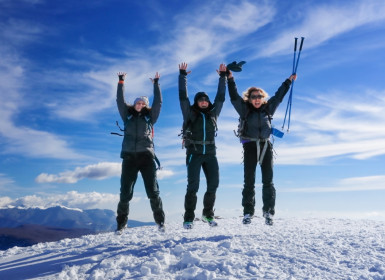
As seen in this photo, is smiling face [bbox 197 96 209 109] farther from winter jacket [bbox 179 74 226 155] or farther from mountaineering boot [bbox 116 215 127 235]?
mountaineering boot [bbox 116 215 127 235]

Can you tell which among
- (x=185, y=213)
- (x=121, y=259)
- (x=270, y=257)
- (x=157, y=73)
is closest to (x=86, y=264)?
(x=121, y=259)

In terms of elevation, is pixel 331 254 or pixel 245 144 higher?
pixel 245 144

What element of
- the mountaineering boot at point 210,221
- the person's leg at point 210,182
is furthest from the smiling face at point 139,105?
the mountaineering boot at point 210,221

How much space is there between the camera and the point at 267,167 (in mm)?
8320

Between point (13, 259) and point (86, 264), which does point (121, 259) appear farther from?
point (13, 259)

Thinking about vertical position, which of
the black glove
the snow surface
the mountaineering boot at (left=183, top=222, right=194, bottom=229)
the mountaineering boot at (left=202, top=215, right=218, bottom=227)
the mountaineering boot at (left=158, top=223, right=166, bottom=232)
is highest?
the black glove

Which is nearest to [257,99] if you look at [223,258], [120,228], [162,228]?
[162,228]

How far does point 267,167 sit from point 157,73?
3.57m

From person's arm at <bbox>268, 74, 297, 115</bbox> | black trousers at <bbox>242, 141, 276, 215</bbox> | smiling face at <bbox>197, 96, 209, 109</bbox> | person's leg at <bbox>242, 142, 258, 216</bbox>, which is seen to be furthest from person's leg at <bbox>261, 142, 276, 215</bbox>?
smiling face at <bbox>197, 96, 209, 109</bbox>

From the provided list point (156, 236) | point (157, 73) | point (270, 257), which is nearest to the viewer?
point (270, 257)

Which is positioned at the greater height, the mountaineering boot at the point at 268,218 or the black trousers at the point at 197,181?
the black trousers at the point at 197,181

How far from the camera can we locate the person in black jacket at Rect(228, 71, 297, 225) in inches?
325

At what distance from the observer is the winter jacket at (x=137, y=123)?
8398mm

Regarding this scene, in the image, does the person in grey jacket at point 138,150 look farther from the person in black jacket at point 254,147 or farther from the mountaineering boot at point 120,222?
the person in black jacket at point 254,147
